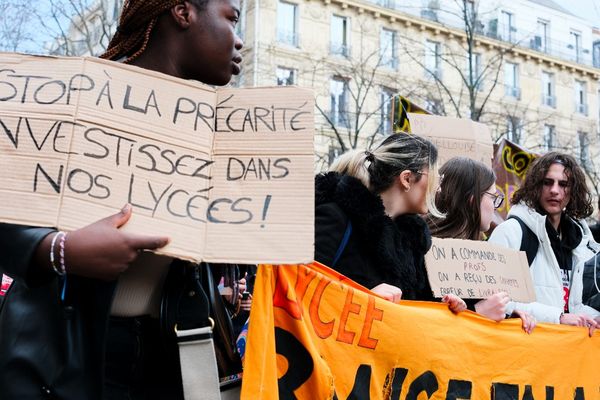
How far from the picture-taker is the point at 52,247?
1.58m

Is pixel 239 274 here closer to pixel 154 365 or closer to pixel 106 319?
pixel 154 365

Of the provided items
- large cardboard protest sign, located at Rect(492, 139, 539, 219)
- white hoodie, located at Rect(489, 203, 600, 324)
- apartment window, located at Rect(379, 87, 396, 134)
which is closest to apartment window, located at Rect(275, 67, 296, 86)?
apartment window, located at Rect(379, 87, 396, 134)

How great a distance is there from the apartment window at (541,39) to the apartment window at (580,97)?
8.82 feet

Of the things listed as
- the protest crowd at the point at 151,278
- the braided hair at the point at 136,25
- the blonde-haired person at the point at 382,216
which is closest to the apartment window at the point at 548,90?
the blonde-haired person at the point at 382,216

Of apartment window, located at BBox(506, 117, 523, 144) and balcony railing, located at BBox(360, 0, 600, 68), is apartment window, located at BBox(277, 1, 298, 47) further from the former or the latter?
apartment window, located at BBox(506, 117, 523, 144)

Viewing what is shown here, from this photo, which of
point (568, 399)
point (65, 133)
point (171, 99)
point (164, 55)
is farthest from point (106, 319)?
point (568, 399)

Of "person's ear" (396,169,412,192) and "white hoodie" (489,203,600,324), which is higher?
"person's ear" (396,169,412,192)

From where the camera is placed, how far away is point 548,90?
3659 centimetres

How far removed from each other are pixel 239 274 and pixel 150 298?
533mm

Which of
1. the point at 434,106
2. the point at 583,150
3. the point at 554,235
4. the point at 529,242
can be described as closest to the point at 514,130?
the point at 434,106

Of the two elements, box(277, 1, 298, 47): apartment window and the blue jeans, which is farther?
box(277, 1, 298, 47): apartment window

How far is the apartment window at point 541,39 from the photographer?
36.5 metres

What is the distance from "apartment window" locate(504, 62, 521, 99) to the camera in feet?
112

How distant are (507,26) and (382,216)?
35.4 metres
